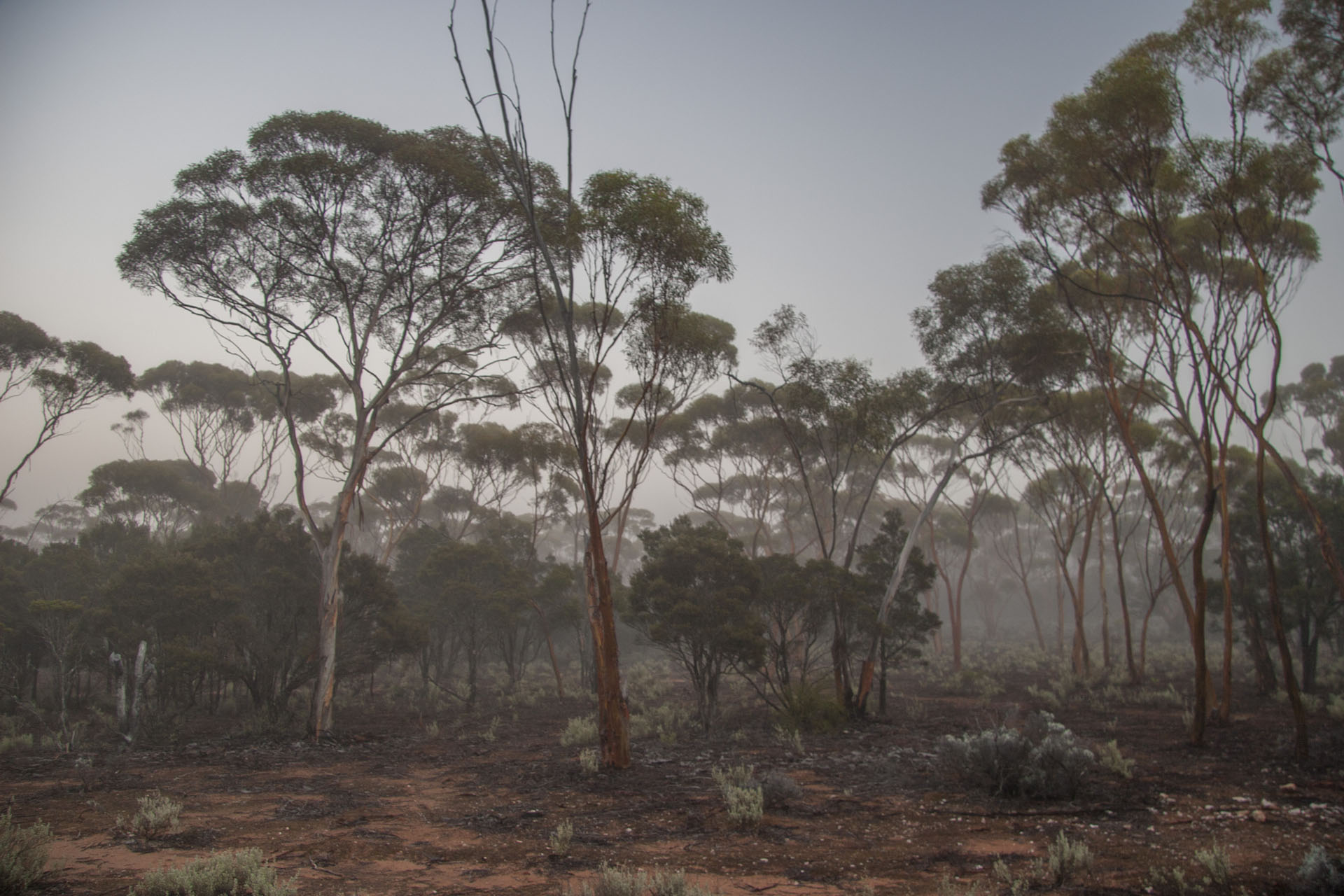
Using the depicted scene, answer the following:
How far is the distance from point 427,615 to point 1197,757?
18697mm

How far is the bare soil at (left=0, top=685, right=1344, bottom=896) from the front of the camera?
5.35 metres

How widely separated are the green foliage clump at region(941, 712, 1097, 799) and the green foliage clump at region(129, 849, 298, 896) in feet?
24.3

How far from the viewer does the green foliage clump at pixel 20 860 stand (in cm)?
470

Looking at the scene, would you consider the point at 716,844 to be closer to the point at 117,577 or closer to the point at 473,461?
the point at 117,577

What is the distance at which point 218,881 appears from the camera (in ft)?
15.5

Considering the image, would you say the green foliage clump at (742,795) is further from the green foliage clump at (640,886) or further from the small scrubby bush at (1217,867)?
the small scrubby bush at (1217,867)

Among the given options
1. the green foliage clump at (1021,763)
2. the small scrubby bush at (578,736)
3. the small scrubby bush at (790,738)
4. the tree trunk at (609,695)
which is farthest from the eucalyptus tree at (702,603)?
the green foliage clump at (1021,763)

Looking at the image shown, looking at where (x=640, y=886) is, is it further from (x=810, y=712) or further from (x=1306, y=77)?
(x=1306, y=77)

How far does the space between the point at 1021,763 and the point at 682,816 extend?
4140 millimetres

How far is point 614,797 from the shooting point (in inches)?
323

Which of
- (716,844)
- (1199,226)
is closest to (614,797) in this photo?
(716,844)

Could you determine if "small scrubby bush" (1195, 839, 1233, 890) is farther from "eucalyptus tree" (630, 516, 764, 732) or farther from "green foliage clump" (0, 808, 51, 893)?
"green foliage clump" (0, 808, 51, 893)

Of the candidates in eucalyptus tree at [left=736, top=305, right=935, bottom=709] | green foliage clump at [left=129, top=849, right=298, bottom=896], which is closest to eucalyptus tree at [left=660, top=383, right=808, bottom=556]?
eucalyptus tree at [left=736, top=305, right=935, bottom=709]

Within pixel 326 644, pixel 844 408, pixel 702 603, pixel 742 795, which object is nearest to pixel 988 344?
pixel 844 408
